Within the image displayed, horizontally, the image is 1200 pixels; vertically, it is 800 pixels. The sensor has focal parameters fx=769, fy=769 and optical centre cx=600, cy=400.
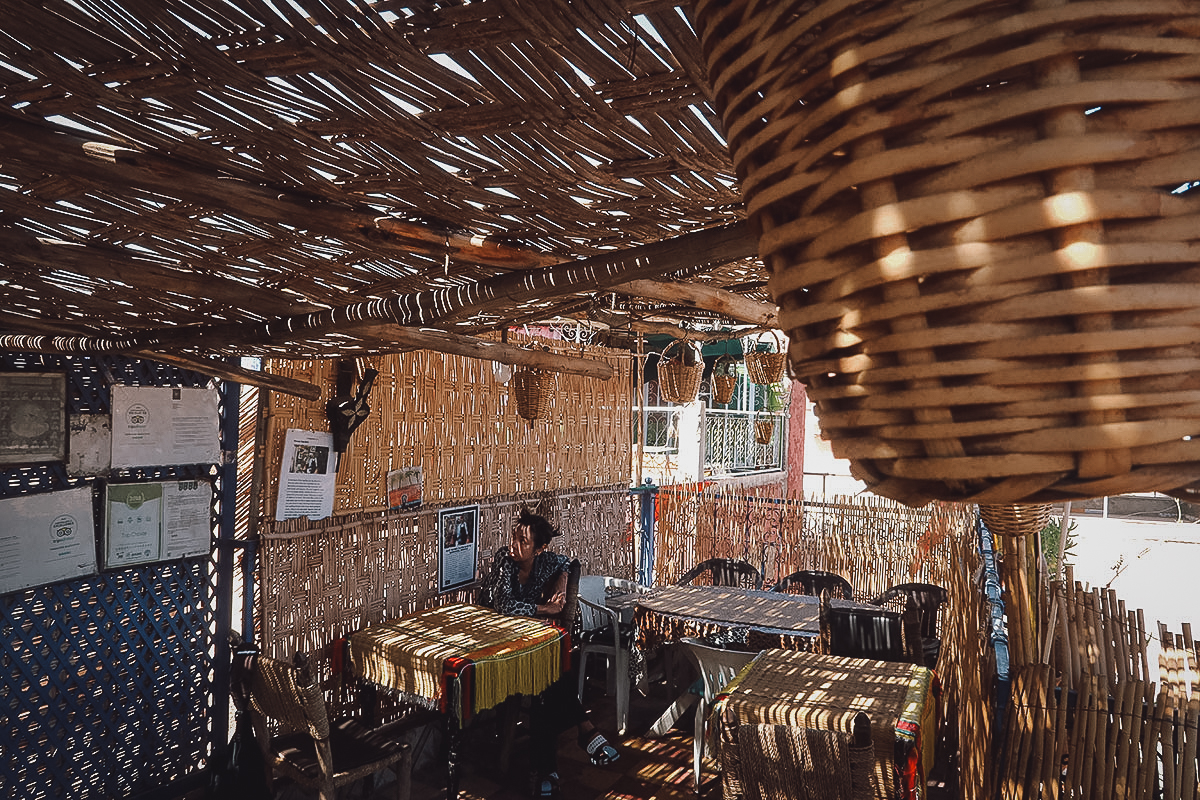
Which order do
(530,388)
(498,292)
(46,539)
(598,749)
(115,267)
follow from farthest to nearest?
1. (530,388)
2. (598,749)
3. (46,539)
4. (115,267)
5. (498,292)

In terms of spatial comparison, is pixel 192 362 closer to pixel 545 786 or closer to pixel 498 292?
pixel 498 292

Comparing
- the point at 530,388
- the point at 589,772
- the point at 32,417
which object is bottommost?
the point at 589,772

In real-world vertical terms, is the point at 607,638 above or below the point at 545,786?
above

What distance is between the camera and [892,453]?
0.42m

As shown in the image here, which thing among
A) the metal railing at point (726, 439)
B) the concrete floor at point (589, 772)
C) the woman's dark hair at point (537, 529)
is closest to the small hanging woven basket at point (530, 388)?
the woman's dark hair at point (537, 529)

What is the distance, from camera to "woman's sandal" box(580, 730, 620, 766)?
5891 mm

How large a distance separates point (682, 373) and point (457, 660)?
3201 mm

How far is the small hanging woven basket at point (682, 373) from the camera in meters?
6.90

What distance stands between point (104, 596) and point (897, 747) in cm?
441

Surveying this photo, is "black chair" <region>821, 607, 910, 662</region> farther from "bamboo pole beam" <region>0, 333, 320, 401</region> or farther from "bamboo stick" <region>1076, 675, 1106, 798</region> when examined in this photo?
"bamboo pole beam" <region>0, 333, 320, 401</region>

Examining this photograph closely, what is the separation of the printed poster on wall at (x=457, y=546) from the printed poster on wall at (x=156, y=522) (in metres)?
2.12

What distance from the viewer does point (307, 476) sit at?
213 inches

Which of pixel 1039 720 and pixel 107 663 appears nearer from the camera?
pixel 1039 720

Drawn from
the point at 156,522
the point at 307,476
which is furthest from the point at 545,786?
the point at 156,522
